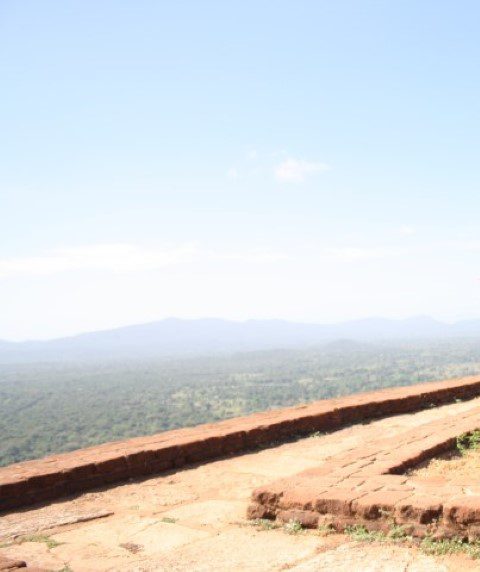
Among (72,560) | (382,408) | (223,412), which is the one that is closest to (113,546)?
(72,560)

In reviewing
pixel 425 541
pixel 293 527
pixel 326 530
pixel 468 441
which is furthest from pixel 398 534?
pixel 468 441

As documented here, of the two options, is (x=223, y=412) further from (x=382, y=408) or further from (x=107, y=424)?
(x=382, y=408)

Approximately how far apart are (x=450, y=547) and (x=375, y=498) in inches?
21.6

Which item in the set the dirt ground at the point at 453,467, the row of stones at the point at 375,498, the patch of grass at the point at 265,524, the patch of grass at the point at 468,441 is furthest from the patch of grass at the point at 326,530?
the patch of grass at the point at 468,441

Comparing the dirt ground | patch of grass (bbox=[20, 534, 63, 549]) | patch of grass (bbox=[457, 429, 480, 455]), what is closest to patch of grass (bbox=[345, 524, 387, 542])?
the dirt ground

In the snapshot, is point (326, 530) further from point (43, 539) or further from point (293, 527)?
point (43, 539)

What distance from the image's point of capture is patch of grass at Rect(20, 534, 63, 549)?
3.84 meters

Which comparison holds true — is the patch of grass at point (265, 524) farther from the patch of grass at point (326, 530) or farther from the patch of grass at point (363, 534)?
the patch of grass at point (363, 534)

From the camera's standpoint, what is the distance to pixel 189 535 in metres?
3.84

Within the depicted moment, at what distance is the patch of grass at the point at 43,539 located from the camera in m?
3.84

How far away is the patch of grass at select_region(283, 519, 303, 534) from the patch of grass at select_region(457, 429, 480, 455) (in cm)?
221

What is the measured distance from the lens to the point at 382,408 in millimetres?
8203

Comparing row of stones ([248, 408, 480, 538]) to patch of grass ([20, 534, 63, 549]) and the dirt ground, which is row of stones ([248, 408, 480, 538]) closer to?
the dirt ground

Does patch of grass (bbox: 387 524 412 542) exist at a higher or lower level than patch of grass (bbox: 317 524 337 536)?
higher
